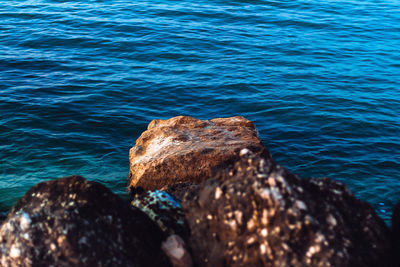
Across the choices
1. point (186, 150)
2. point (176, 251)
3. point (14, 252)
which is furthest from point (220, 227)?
point (186, 150)

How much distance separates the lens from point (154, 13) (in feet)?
65.1

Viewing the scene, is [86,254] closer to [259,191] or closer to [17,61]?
[259,191]

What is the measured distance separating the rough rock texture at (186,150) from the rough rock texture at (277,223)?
2063mm

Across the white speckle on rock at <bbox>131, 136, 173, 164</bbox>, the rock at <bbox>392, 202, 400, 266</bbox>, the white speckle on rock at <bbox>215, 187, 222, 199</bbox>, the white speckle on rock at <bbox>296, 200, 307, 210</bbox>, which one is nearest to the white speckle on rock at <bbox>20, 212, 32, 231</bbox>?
the white speckle on rock at <bbox>215, 187, 222, 199</bbox>

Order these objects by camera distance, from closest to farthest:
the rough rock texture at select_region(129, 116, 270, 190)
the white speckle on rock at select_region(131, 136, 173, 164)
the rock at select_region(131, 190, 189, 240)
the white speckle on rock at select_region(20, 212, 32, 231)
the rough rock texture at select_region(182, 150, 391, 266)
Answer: the rough rock texture at select_region(182, 150, 391, 266)
the white speckle on rock at select_region(20, 212, 32, 231)
the rock at select_region(131, 190, 189, 240)
the rough rock texture at select_region(129, 116, 270, 190)
the white speckle on rock at select_region(131, 136, 173, 164)

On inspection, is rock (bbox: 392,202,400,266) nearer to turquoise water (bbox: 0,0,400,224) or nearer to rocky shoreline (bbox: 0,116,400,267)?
rocky shoreline (bbox: 0,116,400,267)

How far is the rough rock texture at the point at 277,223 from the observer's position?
148 inches

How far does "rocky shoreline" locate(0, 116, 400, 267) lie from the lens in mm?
3801

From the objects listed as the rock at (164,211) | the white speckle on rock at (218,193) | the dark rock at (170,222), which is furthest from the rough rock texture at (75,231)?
the white speckle on rock at (218,193)

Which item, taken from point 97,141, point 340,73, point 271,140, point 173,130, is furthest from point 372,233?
point 340,73

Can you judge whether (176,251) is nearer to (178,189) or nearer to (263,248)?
(263,248)

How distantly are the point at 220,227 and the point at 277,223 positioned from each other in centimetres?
53

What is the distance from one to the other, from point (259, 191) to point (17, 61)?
40.1 feet

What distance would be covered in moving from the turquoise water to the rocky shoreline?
2995 millimetres
